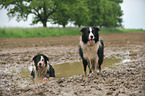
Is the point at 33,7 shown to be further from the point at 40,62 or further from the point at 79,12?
the point at 40,62

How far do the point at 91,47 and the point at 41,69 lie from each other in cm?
236

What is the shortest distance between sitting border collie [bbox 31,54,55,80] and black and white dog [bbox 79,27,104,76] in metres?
1.62

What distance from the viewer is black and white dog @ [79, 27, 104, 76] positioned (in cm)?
719

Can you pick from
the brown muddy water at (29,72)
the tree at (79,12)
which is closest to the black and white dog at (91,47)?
the brown muddy water at (29,72)

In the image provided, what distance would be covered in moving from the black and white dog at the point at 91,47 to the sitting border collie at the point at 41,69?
1618mm

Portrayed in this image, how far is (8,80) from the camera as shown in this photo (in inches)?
308

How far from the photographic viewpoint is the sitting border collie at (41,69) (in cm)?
794

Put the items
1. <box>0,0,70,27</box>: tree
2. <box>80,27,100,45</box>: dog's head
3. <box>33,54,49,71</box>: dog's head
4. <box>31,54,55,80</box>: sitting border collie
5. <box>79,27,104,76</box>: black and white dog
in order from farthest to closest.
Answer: <box>0,0,70,27</box>: tree → <box>31,54,55,80</box>: sitting border collie → <box>33,54,49,71</box>: dog's head → <box>79,27,104,76</box>: black and white dog → <box>80,27,100,45</box>: dog's head

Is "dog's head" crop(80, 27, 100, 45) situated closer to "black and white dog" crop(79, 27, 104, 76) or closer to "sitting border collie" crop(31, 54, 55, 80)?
"black and white dog" crop(79, 27, 104, 76)

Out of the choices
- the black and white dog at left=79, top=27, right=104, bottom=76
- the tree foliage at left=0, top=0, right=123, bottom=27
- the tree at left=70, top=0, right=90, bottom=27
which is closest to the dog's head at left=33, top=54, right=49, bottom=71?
the black and white dog at left=79, top=27, right=104, bottom=76

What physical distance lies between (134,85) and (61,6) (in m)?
39.0

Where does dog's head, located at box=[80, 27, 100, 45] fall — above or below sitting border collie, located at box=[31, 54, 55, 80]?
above

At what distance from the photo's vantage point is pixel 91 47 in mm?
7391

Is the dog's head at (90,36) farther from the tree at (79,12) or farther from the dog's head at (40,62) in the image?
the tree at (79,12)
